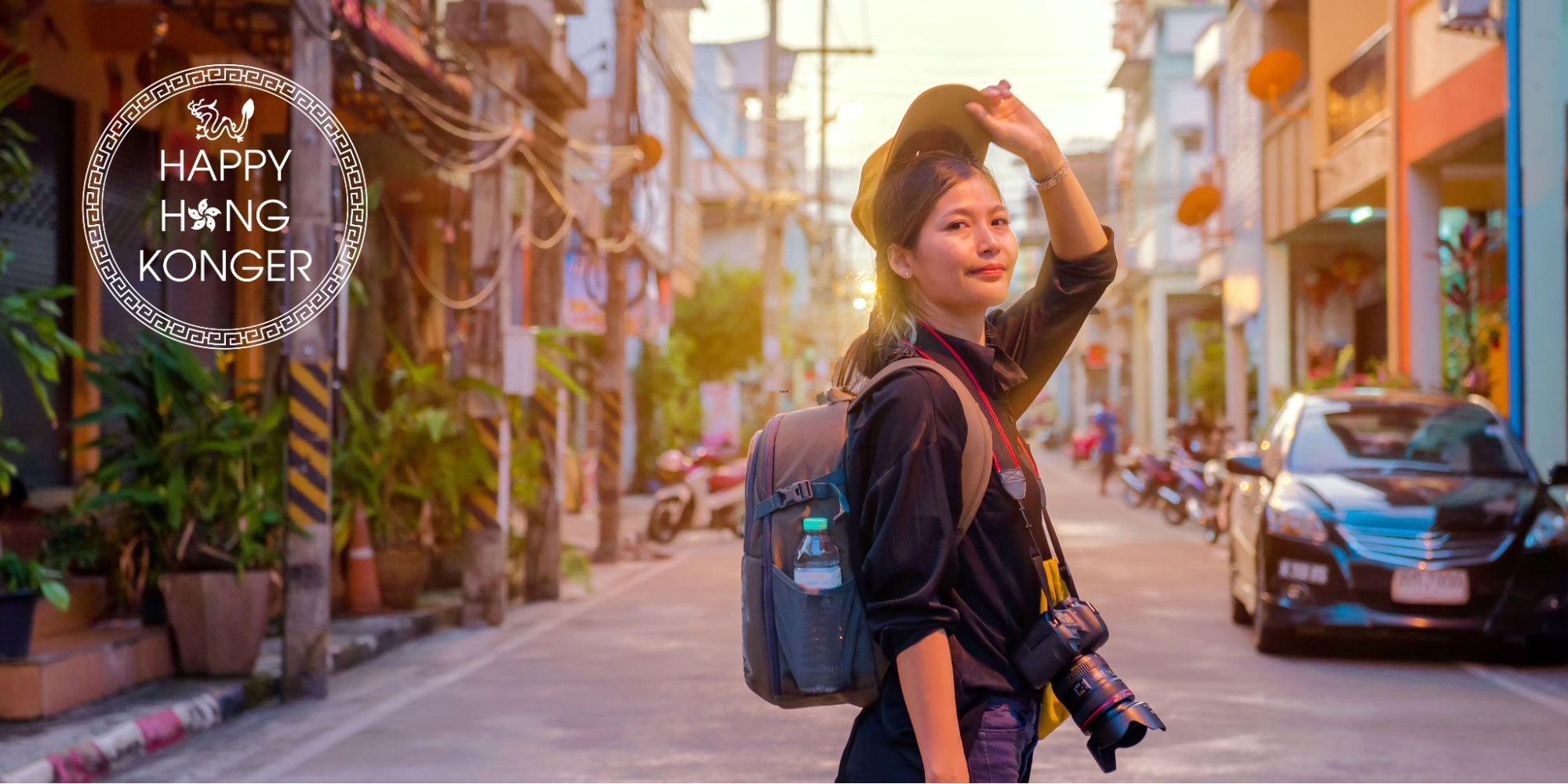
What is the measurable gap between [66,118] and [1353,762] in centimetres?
1037

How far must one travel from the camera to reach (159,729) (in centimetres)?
786

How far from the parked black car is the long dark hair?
7.82m

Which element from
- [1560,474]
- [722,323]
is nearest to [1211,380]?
[722,323]

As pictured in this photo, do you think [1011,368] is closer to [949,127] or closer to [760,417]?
[949,127]

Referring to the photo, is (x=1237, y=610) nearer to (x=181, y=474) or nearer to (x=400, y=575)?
(x=400, y=575)

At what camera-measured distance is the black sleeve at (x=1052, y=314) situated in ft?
9.84

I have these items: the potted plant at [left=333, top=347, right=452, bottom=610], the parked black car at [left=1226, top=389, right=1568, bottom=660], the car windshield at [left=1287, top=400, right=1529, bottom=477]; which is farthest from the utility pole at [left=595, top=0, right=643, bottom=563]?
the car windshield at [left=1287, top=400, right=1529, bottom=477]

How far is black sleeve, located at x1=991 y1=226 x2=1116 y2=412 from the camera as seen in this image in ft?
9.84

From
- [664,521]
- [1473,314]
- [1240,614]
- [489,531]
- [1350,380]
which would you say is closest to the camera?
[1240,614]

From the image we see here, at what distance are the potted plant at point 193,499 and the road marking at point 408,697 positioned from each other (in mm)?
977

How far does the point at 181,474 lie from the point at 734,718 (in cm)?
358

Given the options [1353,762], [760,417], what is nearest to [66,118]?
[1353,762]

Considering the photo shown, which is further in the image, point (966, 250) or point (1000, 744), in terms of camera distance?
point (966, 250)

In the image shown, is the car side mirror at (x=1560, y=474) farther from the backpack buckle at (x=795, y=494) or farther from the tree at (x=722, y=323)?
the tree at (x=722, y=323)
